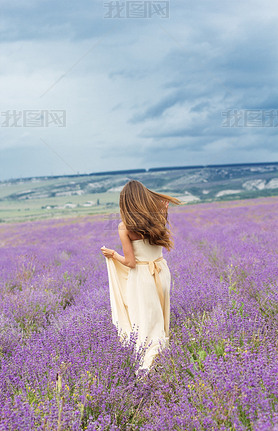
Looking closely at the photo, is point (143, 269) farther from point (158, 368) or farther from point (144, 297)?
point (158, 368)

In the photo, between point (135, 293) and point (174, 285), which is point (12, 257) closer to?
point (174, 285)

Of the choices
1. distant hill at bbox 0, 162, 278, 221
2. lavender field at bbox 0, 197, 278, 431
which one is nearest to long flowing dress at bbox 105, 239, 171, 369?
lavender field at bbox 0, 197, 278, 431

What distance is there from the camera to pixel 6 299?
13.5 ft

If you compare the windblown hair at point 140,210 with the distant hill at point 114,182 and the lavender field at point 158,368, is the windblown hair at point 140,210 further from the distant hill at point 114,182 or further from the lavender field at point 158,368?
the distant hill at point 114,182

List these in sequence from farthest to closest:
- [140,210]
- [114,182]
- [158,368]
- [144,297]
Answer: [114,182], [144,297], [140,210], [158,368]

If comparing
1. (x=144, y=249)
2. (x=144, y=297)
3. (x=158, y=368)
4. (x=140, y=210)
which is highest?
(x=140, y=210)

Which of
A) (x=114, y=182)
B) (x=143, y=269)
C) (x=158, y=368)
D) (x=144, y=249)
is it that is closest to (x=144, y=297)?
(x=143, y=269)

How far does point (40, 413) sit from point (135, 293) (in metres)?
1.38

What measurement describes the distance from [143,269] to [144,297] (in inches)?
8.6

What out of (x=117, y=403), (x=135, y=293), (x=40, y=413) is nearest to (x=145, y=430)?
(x=117, y=403)

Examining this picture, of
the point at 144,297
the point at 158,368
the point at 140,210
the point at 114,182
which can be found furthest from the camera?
the point at 114,182

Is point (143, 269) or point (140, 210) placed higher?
point (140, 210)

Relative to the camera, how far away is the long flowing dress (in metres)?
2.90

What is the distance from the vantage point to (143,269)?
2.98 meters
